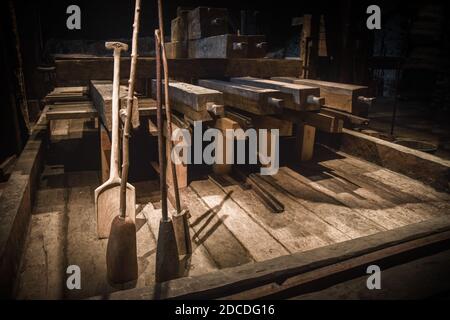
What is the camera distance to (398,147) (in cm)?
436

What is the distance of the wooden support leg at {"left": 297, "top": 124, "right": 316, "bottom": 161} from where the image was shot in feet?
15.7

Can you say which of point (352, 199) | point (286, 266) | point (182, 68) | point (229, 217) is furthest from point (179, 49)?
point (286, 266)

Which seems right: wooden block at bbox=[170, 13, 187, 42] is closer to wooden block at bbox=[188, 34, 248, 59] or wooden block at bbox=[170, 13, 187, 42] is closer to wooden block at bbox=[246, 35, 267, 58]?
wooden block at bbox=[188, 34, 248, 59]

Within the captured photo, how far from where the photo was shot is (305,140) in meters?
4.80

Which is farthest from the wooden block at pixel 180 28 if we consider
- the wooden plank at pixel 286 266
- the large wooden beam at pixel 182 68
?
the wooden plank at pixel 286 266

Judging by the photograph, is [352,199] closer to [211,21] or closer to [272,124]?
[272,124]

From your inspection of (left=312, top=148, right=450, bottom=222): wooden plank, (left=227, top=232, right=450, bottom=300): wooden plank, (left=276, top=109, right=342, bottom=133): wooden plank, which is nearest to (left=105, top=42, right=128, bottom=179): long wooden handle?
(left=227, top=232, right=450, bottom=300): wooden plank

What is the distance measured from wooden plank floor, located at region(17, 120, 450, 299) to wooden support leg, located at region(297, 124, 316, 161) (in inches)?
5.6

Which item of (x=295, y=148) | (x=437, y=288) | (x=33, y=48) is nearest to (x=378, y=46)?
(x=295, y=148)

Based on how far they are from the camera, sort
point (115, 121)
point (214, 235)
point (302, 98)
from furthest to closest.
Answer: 1. point (302, 98)
2. point (214, 235)
3. point (115, 121)

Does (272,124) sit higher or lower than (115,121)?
lower

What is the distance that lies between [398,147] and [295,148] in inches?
50.7

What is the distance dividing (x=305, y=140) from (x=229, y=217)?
2.00 m
